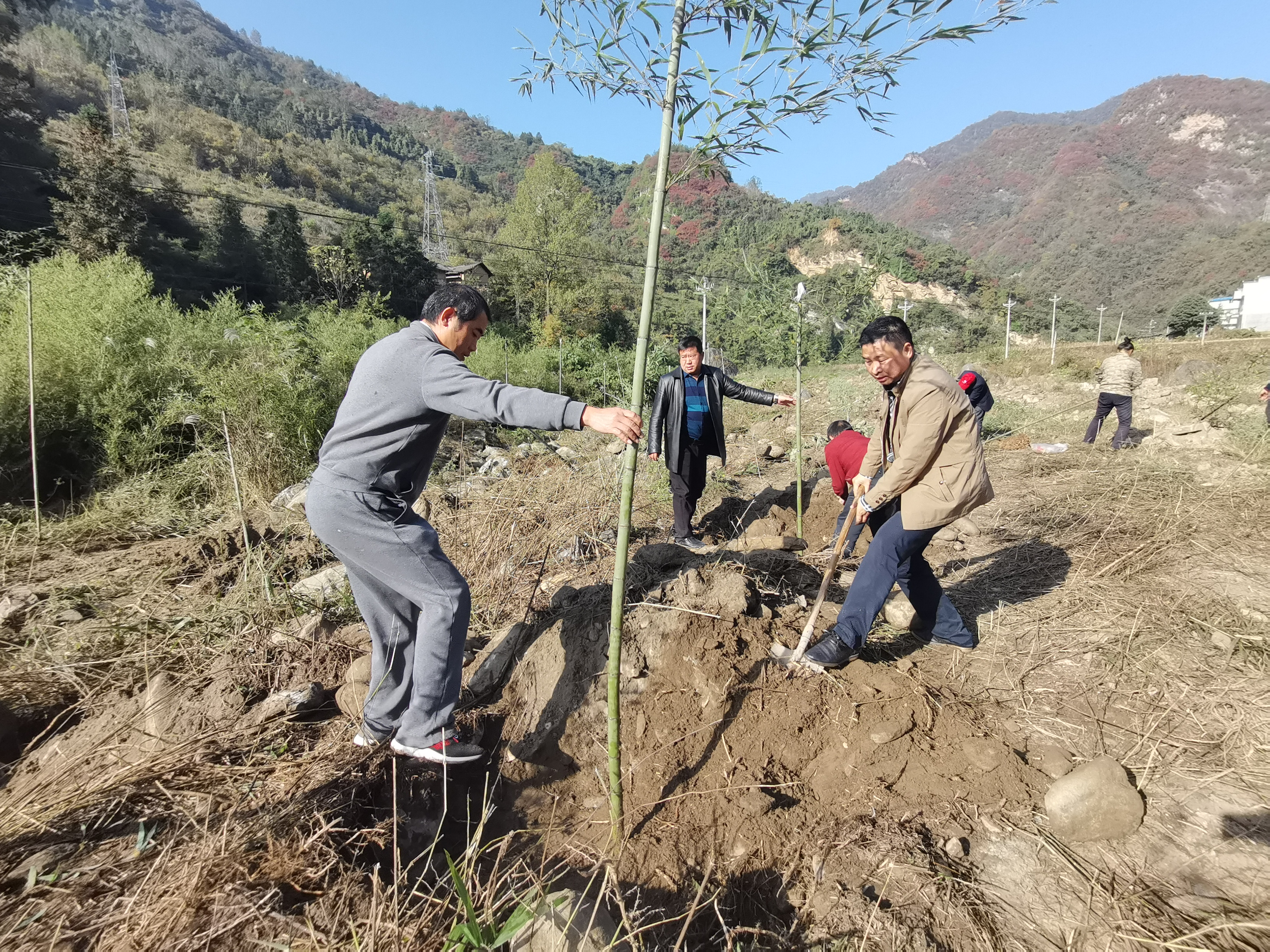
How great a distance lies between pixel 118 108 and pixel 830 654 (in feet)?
196

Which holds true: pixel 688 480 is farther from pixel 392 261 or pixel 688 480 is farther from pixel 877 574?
pixel 392 261

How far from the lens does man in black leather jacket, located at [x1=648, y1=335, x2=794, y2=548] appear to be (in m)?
4.82

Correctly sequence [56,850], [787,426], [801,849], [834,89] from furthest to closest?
[787,426]
[801,849]
[834,89]
[56,850]

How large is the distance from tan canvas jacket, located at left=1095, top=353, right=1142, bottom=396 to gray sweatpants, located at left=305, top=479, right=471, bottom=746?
28.8 ft

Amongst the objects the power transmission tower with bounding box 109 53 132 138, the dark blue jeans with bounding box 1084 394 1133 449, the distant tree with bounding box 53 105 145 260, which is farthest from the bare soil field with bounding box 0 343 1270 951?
the power transmission tower with bounding box 109 53 132 138

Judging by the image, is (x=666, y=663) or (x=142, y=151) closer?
(x=666, y=663)

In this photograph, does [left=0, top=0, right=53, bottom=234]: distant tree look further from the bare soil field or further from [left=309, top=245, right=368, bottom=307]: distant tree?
the bare soil field

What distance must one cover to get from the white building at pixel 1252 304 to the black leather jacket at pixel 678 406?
1991 inches

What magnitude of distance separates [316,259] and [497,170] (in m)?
91.9

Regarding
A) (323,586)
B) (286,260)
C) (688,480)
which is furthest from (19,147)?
(688,480)

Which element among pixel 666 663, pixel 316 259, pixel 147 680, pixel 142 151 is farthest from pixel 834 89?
pixel 142 151

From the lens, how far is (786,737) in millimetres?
2395

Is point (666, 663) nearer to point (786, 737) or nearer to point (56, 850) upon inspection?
point (786, 737)

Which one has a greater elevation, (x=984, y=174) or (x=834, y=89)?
(x=984, y=174)
